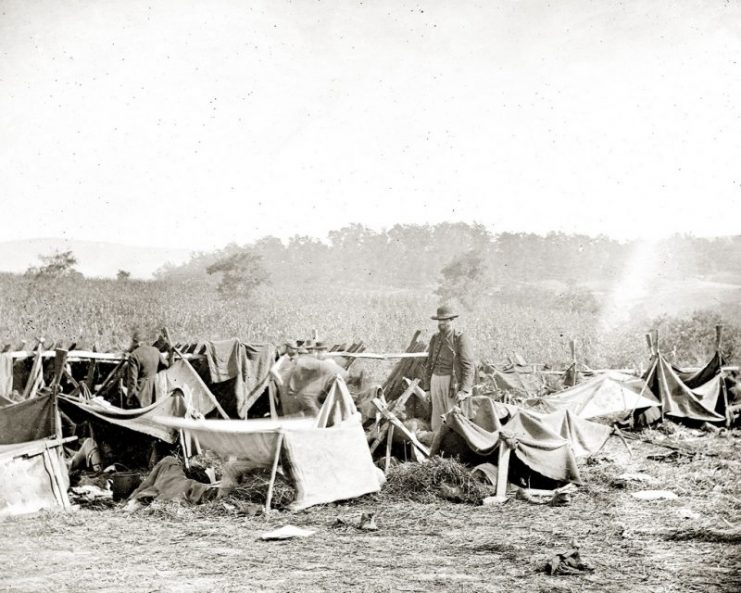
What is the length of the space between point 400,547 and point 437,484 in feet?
6.13

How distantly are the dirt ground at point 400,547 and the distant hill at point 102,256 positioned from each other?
118241 millimetres

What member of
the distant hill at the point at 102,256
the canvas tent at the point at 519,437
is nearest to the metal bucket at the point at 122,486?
the canvas tent at the point at 519,437

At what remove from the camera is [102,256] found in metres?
131

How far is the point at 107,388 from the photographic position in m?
10.6

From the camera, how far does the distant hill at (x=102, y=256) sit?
4860 inches

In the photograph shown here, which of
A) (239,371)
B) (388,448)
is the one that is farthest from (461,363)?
(239,371)

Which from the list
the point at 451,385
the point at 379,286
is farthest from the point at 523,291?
the point at 451,385

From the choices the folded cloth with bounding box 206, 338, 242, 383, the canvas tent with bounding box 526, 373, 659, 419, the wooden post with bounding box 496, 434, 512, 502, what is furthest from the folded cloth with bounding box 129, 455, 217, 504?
the canvas tent with bounding box 526, 373, 659, 419

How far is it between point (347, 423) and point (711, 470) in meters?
4.66

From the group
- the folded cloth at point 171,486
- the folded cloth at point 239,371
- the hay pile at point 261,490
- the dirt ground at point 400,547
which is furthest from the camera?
the folded cloth at point 239,371

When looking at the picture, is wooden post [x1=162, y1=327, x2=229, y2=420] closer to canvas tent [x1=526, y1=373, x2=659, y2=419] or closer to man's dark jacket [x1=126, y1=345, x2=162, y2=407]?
man's dark jacket [x1=126, y1=345, x2=162, y2=407]

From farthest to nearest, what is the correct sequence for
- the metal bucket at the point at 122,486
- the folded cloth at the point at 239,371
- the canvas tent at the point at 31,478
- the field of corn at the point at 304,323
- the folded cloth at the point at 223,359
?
1. the field of corn at the point at 304,323
2. the folded cloth at the point at 223,359
3. the folded cloth at the point at 239,371
4. the metal bucket at the point at 122,486
5. the canvas tent at the point at 31,478

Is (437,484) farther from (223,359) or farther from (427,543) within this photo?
(223,359)

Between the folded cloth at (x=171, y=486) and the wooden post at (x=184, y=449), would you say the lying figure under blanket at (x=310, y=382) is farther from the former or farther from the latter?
the folded cloth at (x=171, y=486)
